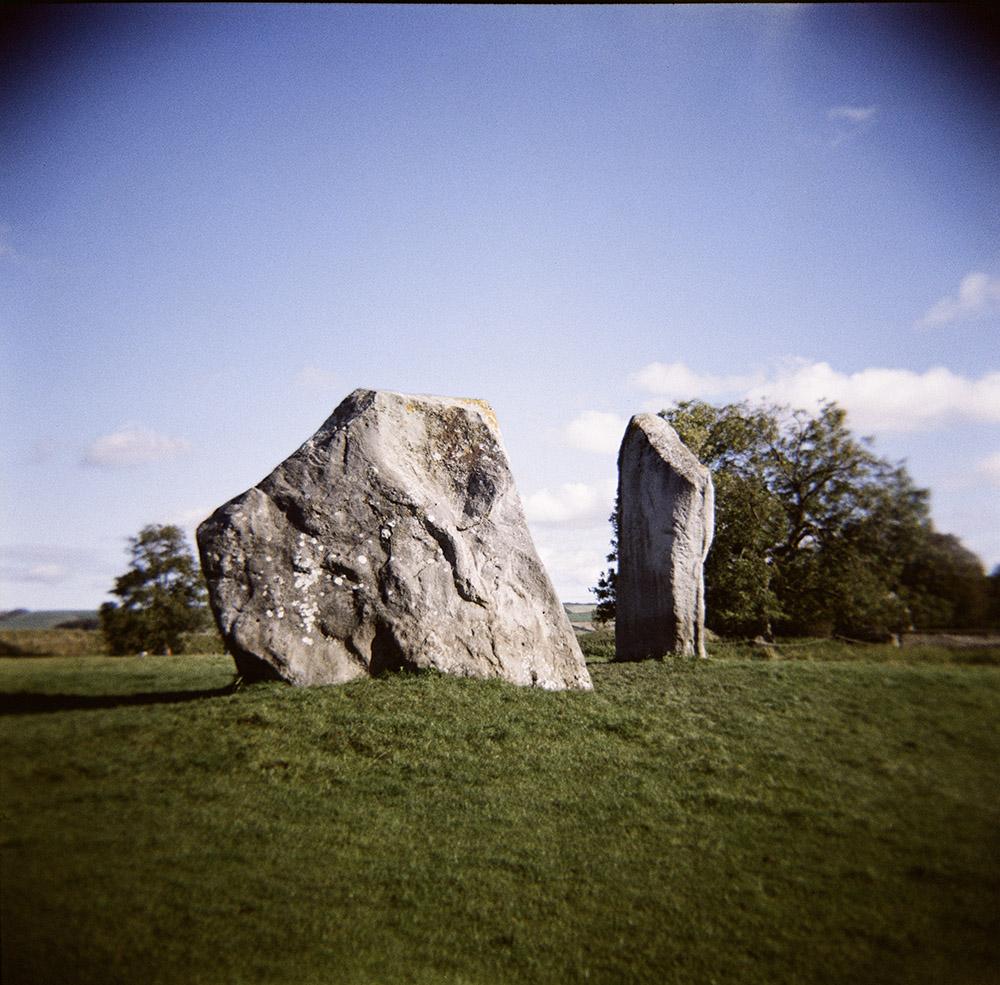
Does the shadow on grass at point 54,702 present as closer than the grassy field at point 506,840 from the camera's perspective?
No

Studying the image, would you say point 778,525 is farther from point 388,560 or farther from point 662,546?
point 388,560

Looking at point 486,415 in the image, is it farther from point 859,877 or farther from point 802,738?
point 859,877

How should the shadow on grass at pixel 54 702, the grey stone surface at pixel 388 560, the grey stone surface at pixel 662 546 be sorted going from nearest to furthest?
the shadow on grass at pixel 54 702 < the grey stone surface at pixel 388 560 < the grey stone surface at pixel 662 546

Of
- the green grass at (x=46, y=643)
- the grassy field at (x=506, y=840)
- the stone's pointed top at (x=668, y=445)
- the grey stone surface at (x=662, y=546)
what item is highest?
the stone's pointed top at (x=668, y=445)

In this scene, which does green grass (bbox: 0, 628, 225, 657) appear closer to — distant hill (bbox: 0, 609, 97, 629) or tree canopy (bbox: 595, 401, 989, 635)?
distant hill (bbox: 0, 609, 97, 629)

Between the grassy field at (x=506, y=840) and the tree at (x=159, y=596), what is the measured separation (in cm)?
1924

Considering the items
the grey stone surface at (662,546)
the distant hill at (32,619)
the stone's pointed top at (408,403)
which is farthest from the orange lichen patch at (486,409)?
the distant hill at (32,619)

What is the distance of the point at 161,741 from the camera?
478 centimetres

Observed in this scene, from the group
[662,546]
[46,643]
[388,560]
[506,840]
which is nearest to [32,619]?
[46,643]

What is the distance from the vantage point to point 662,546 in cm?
1338

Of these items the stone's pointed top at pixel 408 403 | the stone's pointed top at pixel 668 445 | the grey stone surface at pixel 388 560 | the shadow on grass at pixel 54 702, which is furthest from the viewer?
the stone's pointed top at pixel 668 445

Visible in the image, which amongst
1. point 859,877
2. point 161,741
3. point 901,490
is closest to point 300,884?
point 161,741

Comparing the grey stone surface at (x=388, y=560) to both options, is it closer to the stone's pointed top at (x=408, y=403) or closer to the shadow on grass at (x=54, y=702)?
the stone's pointed top at (x=408, y=403)

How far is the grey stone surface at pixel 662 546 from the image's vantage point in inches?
520
